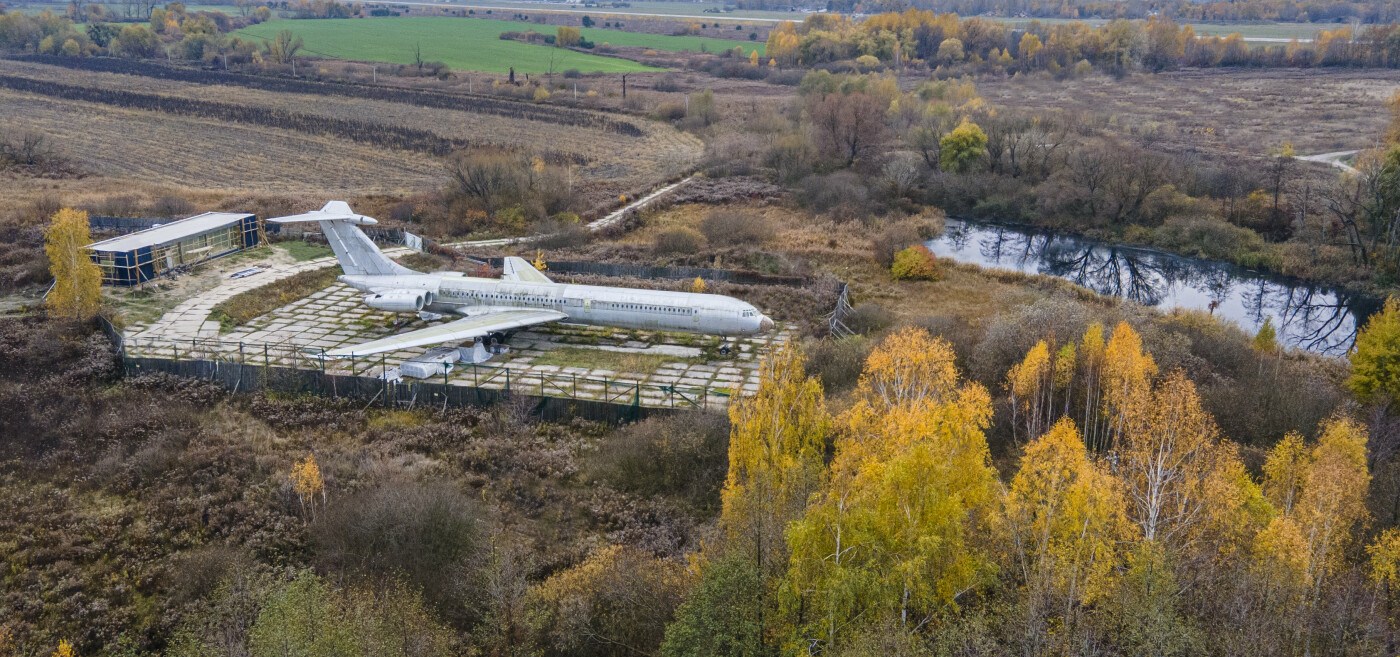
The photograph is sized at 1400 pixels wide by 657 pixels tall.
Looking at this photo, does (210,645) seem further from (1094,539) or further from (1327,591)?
(1327,591)

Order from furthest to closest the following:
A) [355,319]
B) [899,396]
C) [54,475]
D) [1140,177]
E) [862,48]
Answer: [862,48] < [1140,177] < [355,319] < [54,475] < [899,396]

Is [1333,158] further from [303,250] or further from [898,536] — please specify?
[303,250]

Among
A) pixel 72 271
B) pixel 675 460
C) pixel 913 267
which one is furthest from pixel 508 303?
pixel 913 267

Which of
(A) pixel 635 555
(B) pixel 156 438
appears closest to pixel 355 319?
(B) pixel 156 438

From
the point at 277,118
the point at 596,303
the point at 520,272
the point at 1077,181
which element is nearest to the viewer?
the point at 596,303

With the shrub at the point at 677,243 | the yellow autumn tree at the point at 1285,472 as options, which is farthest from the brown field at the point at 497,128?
the yellow autumn tree at the point at 1285,472

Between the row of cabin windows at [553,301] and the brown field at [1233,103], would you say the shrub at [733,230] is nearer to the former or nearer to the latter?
the row of cabin windows at [553,301]
